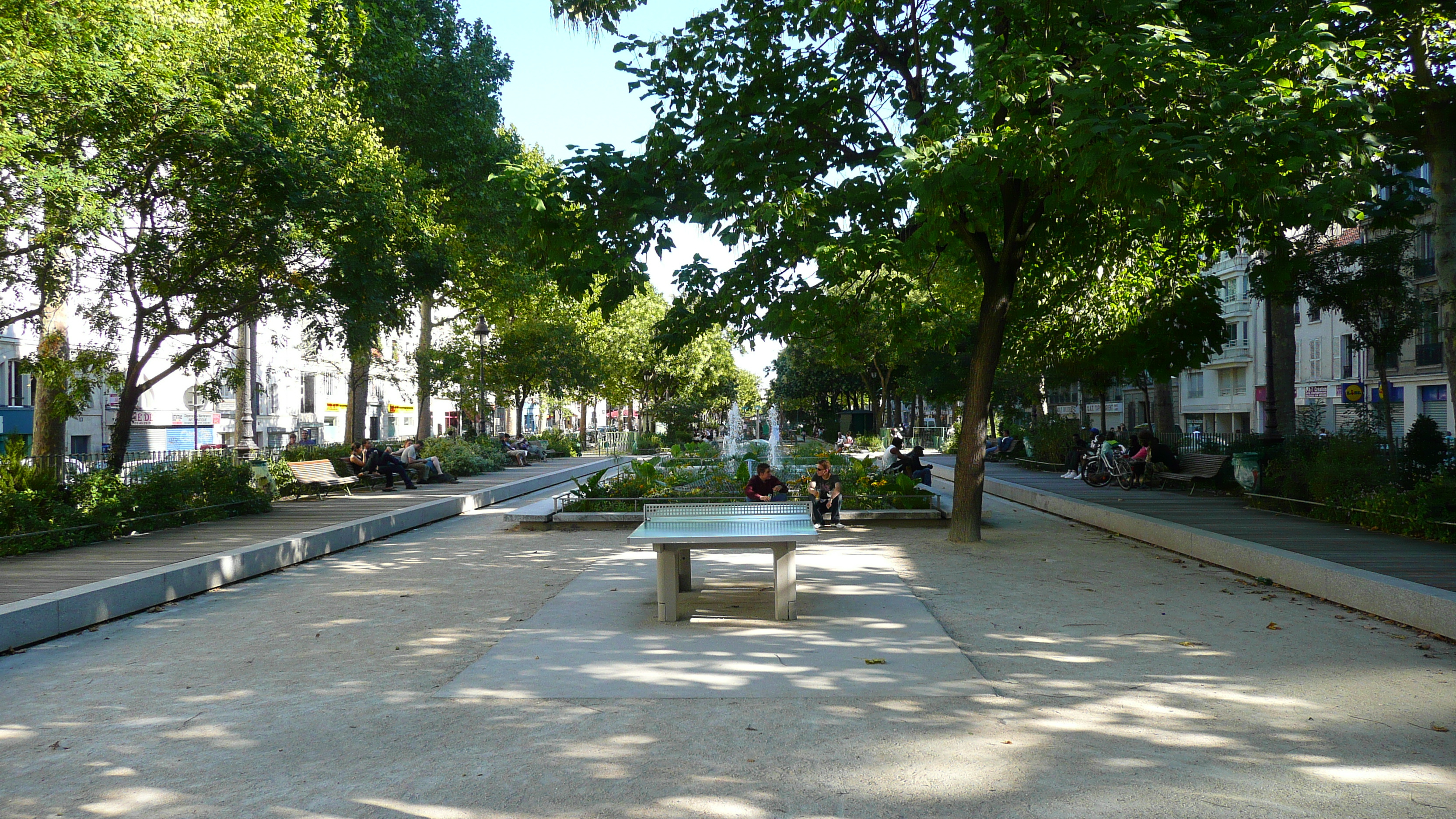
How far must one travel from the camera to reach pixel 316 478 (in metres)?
20.2

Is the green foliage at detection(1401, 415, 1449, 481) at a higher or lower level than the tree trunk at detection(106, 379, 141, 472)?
lower

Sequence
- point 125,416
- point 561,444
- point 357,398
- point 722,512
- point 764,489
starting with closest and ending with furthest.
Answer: point 722,512
point 764,489
point 125,416
point 357,398
point 561,444

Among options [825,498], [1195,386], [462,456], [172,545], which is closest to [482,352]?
[462,456]

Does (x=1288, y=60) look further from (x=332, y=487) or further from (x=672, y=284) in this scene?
(x=332, y=487)

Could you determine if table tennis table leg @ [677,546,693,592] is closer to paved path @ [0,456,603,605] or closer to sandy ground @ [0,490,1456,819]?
sandy ground @ [0,490,1456,819]

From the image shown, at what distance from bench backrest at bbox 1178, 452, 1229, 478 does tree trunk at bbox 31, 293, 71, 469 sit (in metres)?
20.3

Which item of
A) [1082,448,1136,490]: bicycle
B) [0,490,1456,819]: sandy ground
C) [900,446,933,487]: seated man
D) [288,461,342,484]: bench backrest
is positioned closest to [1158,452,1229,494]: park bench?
[1082,448,1136,490]: bicycle

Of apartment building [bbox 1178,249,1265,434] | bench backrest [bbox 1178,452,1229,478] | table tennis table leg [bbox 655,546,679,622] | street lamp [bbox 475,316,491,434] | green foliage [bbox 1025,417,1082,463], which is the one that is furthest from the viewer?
apartment building [bbox 1178,249,1265,434]

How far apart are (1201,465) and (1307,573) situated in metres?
11.0

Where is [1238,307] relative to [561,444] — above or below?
above

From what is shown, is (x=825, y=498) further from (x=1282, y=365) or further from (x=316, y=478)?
(x=1282, y=365)

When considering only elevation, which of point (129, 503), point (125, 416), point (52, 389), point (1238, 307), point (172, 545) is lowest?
point (172, 545)

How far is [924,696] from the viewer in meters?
5.95

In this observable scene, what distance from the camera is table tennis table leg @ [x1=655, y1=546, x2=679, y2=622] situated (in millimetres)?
8219
